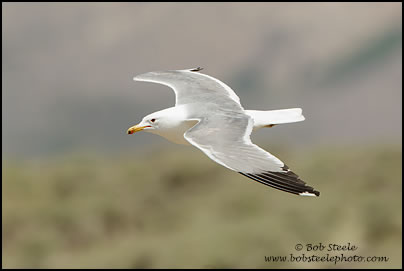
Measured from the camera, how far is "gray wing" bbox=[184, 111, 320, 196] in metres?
3.22

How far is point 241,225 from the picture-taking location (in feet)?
39.3

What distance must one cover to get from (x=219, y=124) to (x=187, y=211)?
41.9ft

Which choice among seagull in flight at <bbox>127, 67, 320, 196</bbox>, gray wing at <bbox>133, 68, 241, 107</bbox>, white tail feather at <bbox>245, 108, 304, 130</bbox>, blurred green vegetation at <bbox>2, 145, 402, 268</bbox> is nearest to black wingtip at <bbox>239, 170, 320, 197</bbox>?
seagull in flight at <bbox>127, 67, 320, 196</bbox>

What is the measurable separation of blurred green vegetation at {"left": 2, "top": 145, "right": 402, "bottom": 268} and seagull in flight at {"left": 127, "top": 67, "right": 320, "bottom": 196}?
487cm

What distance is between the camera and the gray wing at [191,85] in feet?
15.8

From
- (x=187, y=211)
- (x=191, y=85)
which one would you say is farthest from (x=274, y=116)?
(x=187, y=211)

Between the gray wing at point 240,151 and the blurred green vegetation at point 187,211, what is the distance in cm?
573

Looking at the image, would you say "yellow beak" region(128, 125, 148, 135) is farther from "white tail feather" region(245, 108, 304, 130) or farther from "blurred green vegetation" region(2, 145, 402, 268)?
"blurred green vegetation" region(2, 145, 402, 268)

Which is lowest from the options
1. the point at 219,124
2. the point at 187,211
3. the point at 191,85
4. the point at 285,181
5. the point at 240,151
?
the point at 285,181

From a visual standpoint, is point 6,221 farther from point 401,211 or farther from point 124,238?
point 401,211

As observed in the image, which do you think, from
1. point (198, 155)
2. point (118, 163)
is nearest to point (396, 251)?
point (198, 155)

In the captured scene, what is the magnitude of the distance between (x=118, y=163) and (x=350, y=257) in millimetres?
12023

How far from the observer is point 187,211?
54.3 feet

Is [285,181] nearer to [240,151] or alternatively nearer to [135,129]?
[240,151]
